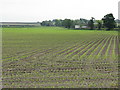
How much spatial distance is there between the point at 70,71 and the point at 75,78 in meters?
1.11

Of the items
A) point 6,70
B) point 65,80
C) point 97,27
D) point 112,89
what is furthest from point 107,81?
point 97,27

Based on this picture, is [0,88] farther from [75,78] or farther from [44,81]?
[75,78]

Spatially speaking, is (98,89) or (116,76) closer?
(98,89)

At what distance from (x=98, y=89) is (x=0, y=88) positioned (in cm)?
310

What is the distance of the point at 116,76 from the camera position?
7672mm

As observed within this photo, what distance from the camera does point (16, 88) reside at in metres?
6.17

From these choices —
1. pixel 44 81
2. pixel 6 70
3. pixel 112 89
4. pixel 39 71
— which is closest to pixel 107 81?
pixel 112 89

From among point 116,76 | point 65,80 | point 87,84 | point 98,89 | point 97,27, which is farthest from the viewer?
point 97,27

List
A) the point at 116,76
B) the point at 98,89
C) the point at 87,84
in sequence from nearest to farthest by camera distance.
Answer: the point at 98,89
the point at 87,84
the point at 116,76

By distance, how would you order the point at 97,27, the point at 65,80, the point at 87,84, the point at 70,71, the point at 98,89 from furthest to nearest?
1. the point at 97,27
2. the point at 70,71
3. the point at 65,80
4. the point at 87,84
5. the point at 98,89

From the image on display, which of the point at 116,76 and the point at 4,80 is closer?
the point at 4,80

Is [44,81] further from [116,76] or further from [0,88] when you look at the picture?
[116,76]

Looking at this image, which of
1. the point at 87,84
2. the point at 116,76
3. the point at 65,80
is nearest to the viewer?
the point at 87,84

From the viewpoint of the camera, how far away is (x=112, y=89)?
20.0 ft
